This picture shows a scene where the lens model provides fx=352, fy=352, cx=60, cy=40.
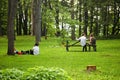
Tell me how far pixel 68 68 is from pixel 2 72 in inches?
488

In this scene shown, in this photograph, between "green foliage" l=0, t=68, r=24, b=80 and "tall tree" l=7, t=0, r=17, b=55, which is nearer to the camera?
"green foliage" l=0, t=68, r=24, b=80

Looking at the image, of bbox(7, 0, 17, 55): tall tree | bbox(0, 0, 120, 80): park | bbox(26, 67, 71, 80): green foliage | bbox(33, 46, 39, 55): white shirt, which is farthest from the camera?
Result: bbox(33, 46, 39, 55): white shirt

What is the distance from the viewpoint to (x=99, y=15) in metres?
68.1

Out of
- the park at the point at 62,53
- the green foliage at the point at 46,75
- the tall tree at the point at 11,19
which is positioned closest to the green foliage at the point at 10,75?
the park at the point at 62,53

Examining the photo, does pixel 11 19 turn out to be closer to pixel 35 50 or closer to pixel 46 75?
pixel 35 50

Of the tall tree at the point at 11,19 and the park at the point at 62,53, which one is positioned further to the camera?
the tall tree at the point at 11,19

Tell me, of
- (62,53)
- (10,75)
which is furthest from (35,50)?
(10,75)

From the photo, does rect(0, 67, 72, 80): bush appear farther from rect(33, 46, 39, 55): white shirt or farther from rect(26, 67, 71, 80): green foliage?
rect(33, 46, 39, 55): white shirt

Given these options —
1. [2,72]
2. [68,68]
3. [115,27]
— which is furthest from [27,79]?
[115,27]

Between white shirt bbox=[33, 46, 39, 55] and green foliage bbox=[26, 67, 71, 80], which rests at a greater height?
green foliage bbox=[26, 67, 71, 80]

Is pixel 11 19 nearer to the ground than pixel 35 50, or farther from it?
farther from it

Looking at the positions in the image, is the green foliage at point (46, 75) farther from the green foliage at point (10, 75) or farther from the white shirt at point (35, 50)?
the white shirt at point (35, 50)

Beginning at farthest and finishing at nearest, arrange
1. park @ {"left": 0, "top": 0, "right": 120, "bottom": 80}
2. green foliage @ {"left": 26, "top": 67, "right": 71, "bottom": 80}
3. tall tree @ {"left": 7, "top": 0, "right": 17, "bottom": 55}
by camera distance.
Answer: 1. tall tree @ {"left": 7, "top": 0, "right": 17, "bottom": 55}
2. park @ {"left": 0, "top": 0, "right": 120, "bottom": 80}
3. green foliage @ {"left": 26, "top": 67, "right": 71, "bottom": 80}

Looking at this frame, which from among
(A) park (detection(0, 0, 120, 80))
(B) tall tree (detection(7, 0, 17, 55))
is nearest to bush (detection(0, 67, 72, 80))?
(A) park (detection(0, 0, 120, 80))
